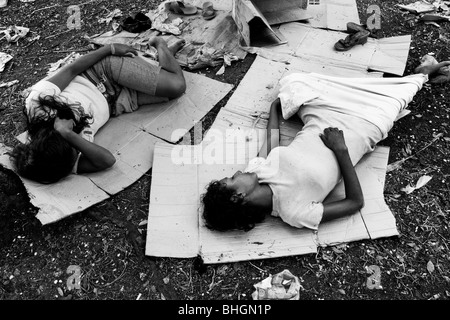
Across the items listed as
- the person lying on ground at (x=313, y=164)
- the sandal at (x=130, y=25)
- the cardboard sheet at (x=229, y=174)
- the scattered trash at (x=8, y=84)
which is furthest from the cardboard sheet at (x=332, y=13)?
the scattered trash at (x=8, y=84)

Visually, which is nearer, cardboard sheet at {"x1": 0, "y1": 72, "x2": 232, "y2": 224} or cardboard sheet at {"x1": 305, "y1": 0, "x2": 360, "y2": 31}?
cardboard sheet at {"x1": 0, "y1": 72, "x2": 232, "y2": 224}

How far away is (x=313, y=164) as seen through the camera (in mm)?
2297

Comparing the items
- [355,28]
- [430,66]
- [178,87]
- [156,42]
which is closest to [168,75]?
[178,87]

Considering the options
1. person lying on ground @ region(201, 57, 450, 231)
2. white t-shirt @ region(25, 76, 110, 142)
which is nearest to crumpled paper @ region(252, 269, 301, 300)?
person lying on ground @ region(201, 57, 450, 231)

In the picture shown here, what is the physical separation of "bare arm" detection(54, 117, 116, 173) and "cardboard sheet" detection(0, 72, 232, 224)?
0.07 m

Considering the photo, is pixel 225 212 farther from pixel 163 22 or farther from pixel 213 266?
pixel 163 22

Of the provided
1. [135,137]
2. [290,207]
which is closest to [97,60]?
[135,137]

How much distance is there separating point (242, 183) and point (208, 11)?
206 cm

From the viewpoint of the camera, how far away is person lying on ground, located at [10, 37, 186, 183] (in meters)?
2.38

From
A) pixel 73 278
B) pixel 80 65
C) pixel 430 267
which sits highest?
pixel 80 65

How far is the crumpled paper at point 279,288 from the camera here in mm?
2061

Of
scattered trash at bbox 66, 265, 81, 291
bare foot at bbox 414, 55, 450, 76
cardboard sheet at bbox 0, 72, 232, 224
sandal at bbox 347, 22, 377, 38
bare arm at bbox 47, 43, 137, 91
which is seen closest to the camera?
scattered trash at bbox 66, 265, 81, 291

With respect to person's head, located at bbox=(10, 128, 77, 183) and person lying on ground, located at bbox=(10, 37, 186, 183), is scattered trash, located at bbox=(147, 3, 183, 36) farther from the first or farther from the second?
person's head, located at bbox=(10, 128, 77, 183)
